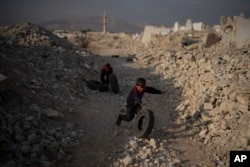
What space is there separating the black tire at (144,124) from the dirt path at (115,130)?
25cm

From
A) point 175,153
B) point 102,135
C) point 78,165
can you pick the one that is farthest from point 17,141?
point 175,153

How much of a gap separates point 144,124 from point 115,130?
0.78 metres

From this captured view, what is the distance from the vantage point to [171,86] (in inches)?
444

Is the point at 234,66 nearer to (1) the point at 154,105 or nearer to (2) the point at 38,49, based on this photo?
(1) the point at 154,105

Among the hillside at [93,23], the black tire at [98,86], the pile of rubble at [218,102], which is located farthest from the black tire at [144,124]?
the hillside at [93,23]

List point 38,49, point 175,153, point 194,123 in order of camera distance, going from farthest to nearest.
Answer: point 38,49, point 194,123, point 175,153

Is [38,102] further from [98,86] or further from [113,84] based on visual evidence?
[113,84]

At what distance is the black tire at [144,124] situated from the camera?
20.6 ft

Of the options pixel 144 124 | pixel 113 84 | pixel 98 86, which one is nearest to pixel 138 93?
pixel 144 124

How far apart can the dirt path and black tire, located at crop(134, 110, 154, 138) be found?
253 mm

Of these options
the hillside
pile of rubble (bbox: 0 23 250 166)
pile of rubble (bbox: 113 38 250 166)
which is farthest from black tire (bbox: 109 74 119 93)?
the hillside

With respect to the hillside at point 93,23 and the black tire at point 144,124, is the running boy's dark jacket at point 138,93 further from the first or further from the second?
the hillside at point 93,23

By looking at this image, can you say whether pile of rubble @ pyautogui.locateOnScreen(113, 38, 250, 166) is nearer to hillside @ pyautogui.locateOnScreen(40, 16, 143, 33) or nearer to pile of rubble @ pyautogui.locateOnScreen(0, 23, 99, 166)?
pile of rubble @ pyautogui.locateOnScreen(0, 23, 99, 166)

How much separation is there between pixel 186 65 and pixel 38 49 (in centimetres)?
648
